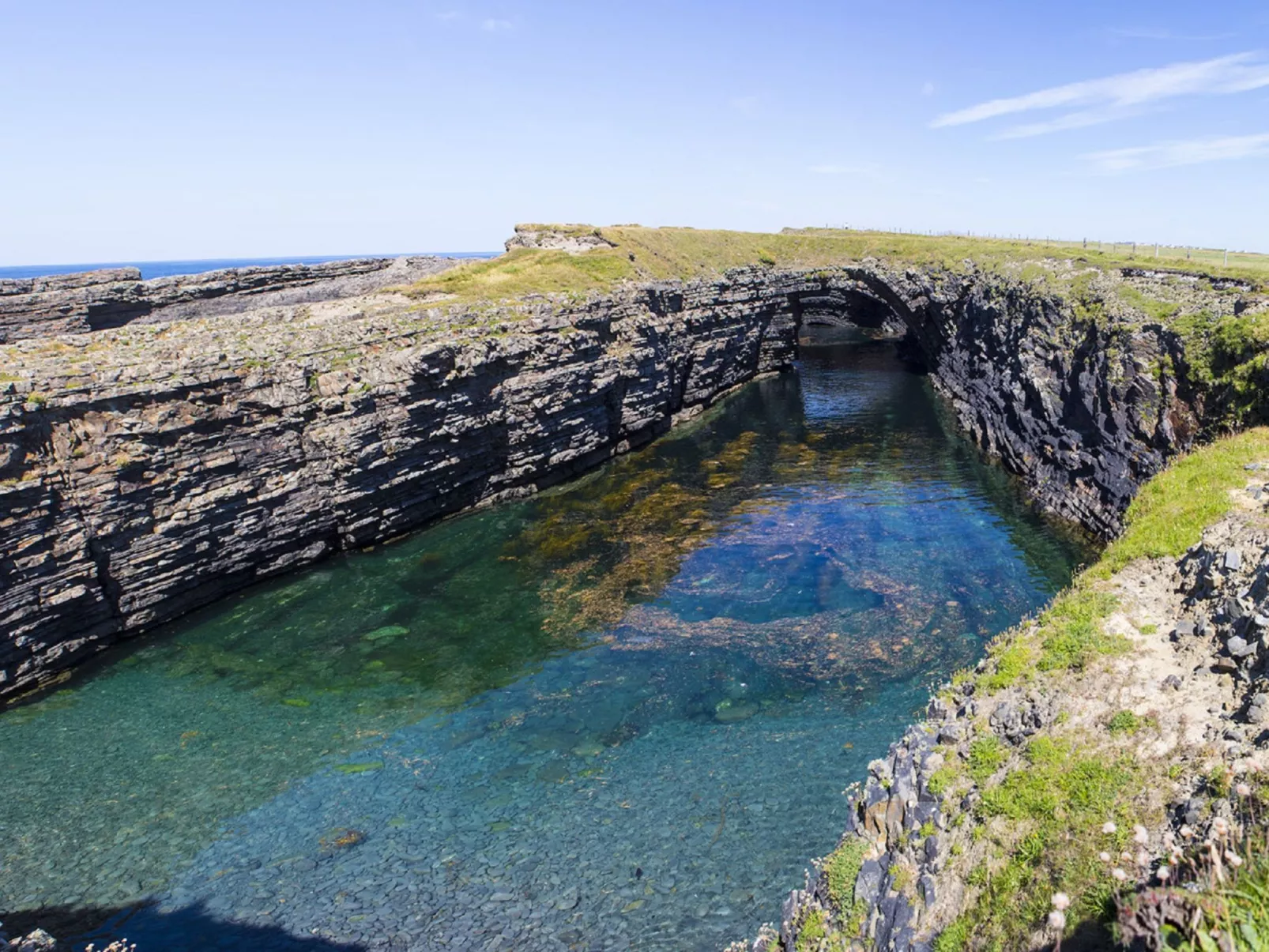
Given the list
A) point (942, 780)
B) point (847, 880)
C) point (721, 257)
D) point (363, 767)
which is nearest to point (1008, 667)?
point (942, 780)

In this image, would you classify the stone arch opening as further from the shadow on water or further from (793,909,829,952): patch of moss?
the shadow on water

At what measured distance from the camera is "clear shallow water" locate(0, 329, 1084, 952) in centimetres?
2027

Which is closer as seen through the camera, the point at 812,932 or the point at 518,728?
the point at 812,932

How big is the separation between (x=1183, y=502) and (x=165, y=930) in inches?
1225

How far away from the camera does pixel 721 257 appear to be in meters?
86.6

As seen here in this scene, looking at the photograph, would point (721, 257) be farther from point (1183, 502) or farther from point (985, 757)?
point (985, 757)

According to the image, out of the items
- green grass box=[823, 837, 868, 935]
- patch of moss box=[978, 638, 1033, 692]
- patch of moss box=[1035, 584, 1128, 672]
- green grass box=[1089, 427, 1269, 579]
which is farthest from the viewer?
green grass box=[1089, 427, 1269, 579]

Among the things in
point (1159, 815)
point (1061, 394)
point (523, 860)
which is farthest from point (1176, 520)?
point (1061, 394)

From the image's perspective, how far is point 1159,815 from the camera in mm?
11562

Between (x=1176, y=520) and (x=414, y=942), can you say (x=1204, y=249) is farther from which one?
(x=414, y=942)

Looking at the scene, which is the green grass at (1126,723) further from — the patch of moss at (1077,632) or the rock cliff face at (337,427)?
the rock cliff face at (337,427)

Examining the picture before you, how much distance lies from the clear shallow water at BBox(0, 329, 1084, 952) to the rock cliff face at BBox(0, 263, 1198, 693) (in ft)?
9.82

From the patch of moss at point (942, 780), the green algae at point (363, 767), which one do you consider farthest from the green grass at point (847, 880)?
the green algae at point (363, 767)

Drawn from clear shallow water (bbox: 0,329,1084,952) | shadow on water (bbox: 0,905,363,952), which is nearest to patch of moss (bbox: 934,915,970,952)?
clear shallow water (bbox: 0,329,1084,952)
